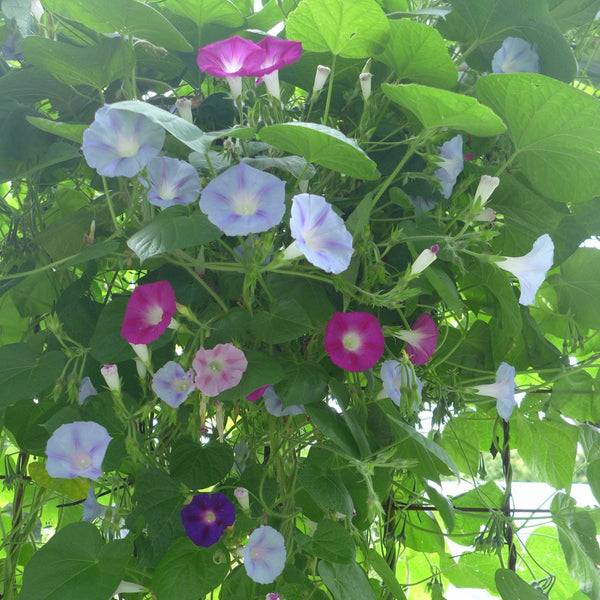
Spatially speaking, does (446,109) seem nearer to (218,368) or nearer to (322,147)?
(322,147)

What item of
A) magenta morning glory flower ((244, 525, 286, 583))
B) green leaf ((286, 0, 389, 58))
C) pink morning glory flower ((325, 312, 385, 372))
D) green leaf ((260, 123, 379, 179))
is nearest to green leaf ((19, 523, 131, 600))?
magenta morning glory flower ((244, 525, 286, 583))

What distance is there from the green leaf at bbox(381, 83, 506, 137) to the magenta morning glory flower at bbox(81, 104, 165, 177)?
0.61 ft

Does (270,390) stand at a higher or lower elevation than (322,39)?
lower

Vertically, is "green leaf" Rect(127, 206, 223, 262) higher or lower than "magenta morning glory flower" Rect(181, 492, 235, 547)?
higher

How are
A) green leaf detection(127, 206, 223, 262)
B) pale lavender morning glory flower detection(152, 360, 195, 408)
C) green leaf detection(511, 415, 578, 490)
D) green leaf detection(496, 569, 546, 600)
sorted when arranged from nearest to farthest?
green leaf detection(127, 206, 223, 262) → pale lavender morning glory flower detection(152, 360, 195, 408) → green leaf detection(496, 569, 546, 600) → green leaf detection(511, 415, 578, 490)

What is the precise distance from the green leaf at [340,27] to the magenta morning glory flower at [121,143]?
17 cm

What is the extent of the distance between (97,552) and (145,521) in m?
0.05

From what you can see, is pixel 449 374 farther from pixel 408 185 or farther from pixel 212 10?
pixel 212 10

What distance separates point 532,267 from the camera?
0.56 m

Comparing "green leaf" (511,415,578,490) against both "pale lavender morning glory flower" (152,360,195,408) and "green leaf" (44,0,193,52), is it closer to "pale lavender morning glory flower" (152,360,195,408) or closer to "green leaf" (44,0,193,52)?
"pale lavender morning glory flower" (152,360,195,408)

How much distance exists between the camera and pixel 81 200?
0.76m

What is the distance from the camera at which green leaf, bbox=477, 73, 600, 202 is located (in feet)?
1.75

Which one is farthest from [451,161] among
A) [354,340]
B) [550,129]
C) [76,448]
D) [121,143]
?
[76,448]

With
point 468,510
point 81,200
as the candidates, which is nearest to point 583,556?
point 468,510
